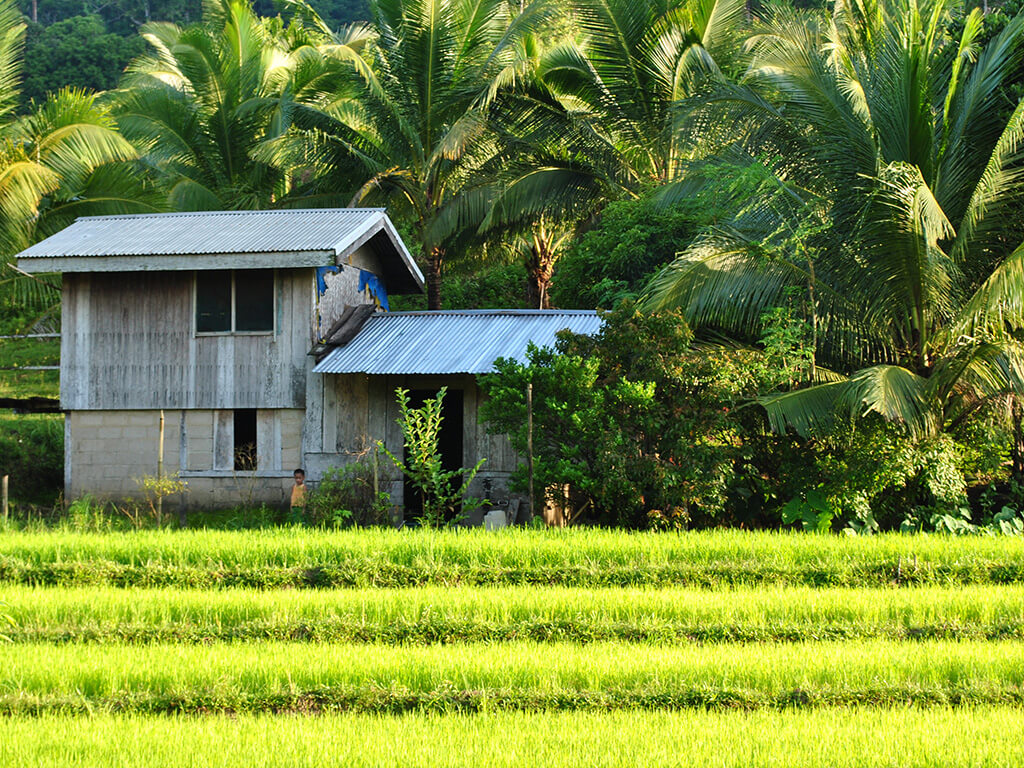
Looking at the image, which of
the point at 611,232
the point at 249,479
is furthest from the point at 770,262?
the point at 249,479

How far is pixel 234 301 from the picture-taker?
1822 centimetres

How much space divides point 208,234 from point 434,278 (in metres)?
6.85

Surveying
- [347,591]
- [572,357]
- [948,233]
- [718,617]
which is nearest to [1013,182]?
[948,233]

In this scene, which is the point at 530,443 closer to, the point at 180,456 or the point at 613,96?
the point at 180,456

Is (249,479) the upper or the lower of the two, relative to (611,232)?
lower

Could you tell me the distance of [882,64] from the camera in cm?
1439

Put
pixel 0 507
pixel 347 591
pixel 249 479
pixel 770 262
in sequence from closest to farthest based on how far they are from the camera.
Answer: pixel 347 591
pixel 770 262
pixel 249 479
pixel 0 507

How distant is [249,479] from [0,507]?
5.28 metres

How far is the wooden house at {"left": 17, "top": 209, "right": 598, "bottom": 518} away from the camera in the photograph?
57.7ft

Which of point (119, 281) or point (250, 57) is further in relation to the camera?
point (250, 57)

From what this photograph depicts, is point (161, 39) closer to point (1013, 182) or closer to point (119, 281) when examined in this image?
point (119, 281)

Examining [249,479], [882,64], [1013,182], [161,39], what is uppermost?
[161,39]

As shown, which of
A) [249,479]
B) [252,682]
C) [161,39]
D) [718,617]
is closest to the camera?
[252,682]

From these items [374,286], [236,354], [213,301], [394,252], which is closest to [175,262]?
[213,301]
